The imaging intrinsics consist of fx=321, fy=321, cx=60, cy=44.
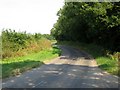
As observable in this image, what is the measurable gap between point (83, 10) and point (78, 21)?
15.2m

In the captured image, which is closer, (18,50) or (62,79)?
(62,79)

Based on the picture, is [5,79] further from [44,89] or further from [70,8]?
[70,8]

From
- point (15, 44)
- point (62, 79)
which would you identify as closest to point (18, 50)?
point (15, 44)

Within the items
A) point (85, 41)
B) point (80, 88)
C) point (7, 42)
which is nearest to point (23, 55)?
point (7, 42)

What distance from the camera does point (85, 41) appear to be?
7550 centimetres

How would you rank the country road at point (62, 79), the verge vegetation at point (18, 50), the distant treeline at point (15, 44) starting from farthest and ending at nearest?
the distant treeline at point (15, 44), the verge vegetation at point (18, 50), the country road at point (62, 79)

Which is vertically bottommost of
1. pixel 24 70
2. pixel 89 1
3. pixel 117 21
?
pixel 24 70

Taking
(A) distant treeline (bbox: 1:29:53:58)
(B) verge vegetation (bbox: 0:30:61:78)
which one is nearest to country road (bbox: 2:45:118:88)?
(B) verge vegetation (bbox: 0:30:61:78)

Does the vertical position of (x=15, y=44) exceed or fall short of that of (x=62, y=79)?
it exceeds it

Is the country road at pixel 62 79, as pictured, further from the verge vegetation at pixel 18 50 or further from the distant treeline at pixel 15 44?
the distant treeline at pixel 15 44

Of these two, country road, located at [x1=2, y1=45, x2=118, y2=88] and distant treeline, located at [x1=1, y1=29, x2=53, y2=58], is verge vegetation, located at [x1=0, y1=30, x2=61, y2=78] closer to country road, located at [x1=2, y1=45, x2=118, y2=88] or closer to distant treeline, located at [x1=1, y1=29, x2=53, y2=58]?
distant treeline, located at [x1=1, y1=29, x2=53, y2=58]

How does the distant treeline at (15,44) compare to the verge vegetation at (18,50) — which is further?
the distant treeline at (15,44)

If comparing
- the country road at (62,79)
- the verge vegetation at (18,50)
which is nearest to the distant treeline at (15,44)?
the verge vegetation at (18,50)

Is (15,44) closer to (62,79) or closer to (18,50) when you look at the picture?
(18,50)
